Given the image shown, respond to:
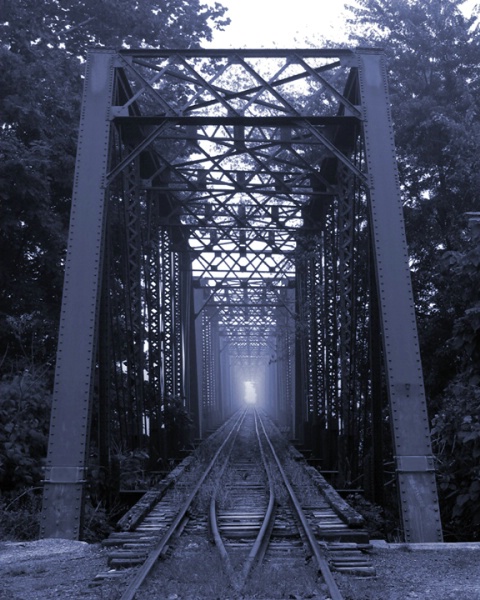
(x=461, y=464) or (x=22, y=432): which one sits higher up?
(x=22, y=432)

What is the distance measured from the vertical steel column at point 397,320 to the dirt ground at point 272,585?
2.62 feet

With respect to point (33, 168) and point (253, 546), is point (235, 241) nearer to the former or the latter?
point (33, 168)

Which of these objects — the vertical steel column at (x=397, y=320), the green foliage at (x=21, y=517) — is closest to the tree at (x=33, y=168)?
the green foliage at (x=21, y=517)

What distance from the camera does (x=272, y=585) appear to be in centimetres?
513

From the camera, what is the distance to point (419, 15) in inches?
731

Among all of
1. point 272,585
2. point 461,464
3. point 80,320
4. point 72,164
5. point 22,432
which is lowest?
point 272,585

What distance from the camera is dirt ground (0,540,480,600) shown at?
16.6 ft

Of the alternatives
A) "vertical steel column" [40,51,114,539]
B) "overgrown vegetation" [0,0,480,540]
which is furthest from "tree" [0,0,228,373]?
"vertical steel column" [40,51,114,539]

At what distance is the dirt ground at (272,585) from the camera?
5066 mm

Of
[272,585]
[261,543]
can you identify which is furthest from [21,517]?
[272,585]

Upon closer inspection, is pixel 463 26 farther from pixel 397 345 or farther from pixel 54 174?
pixel 397 345

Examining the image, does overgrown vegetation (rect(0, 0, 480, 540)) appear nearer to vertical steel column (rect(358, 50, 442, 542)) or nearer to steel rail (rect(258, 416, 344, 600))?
vertical steel column (rect(358, 50, 442, 542))

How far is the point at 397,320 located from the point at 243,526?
→ 316cm

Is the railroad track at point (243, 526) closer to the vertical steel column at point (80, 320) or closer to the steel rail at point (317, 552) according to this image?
the steel rail at point (317, 552)
